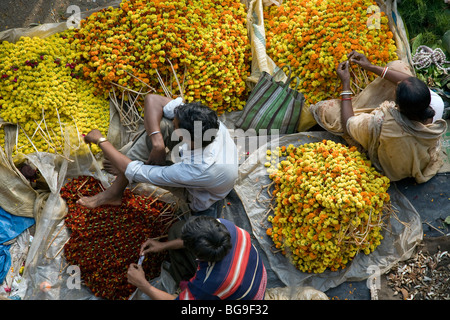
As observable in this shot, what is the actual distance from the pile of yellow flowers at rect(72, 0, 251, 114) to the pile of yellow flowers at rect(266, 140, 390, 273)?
0.86 metres

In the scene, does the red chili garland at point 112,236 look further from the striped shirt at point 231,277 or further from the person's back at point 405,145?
the person's back at point 405,145

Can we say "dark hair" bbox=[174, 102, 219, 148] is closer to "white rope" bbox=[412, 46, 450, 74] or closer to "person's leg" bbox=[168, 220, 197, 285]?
"person's leg" bbox=[168, 220, 197, 285]

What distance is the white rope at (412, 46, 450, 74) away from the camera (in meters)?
3.26

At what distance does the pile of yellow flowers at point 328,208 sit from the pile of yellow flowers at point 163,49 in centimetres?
86

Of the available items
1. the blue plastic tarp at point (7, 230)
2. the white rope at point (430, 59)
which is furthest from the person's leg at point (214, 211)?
the white rope at point (430, 59)

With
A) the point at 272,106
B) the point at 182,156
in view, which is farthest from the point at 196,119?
the point at 272,106

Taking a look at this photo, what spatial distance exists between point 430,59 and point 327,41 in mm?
859

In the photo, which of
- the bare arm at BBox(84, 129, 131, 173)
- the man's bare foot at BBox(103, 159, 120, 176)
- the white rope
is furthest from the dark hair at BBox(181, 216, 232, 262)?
the white rope

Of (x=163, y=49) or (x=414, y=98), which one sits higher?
(x=163, y=49)

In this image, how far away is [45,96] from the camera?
2879mm

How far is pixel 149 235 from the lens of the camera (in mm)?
2789

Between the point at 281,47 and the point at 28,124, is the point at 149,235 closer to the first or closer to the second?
the point at 28,124

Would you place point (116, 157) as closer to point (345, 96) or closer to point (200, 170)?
point (200, 170)

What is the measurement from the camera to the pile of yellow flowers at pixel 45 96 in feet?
9.50
